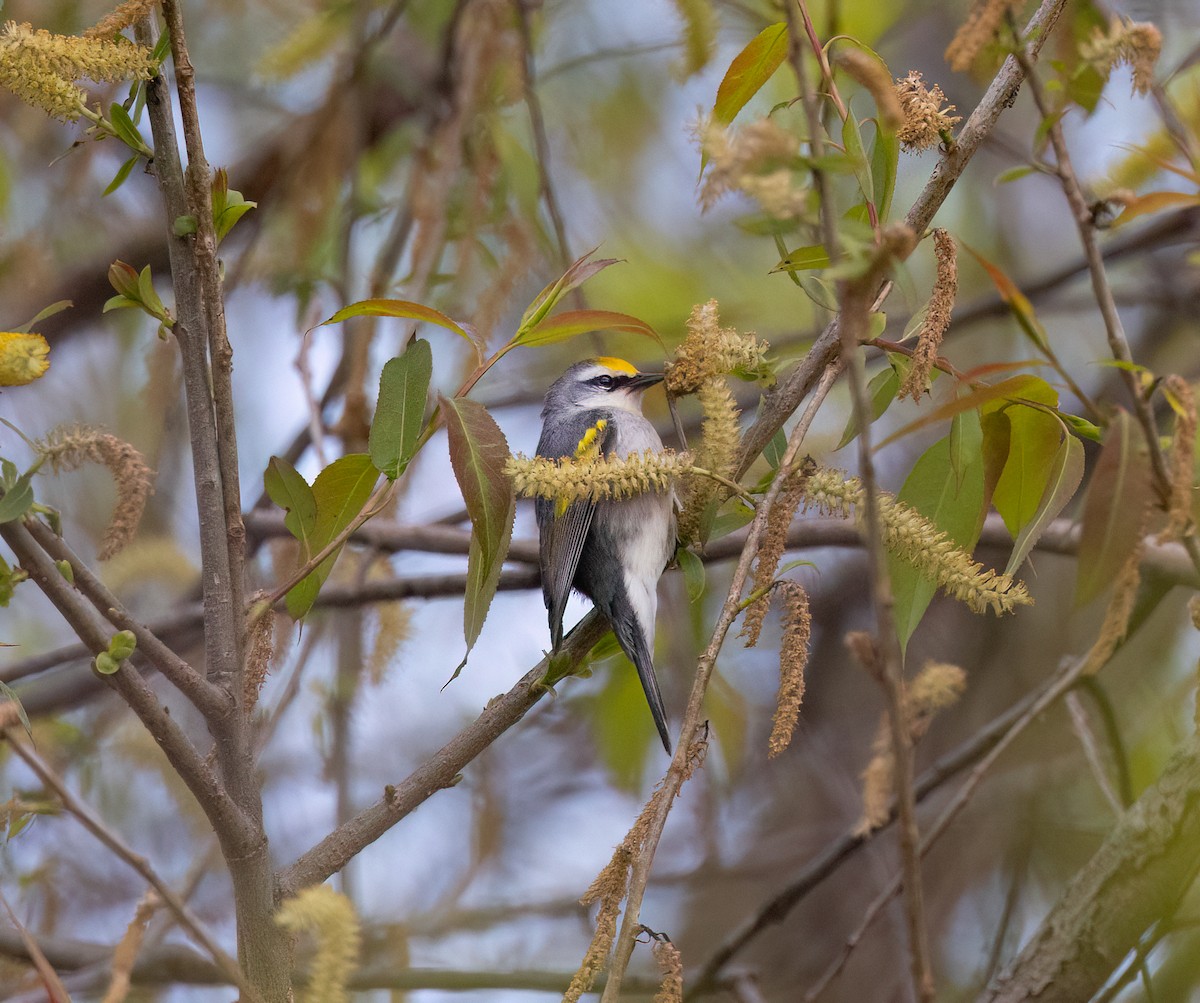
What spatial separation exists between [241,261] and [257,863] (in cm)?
263

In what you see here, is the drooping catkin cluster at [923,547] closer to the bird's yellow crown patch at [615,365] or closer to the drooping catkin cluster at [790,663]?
the drooping catkin cluster at [790,663]

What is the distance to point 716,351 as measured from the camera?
5.75ft

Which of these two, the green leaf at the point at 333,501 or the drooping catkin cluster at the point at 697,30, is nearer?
the green leaf at the point at 333,501

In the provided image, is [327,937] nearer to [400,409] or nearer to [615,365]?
[400,409]

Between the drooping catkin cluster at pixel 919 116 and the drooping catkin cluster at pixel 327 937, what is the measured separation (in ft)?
3.64

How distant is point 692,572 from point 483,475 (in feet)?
1.85

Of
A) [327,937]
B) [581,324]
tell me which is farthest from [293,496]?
[327,937]

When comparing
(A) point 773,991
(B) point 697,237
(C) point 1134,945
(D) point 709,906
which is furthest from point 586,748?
(C) point 1134,945

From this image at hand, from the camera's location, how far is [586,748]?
4727mm

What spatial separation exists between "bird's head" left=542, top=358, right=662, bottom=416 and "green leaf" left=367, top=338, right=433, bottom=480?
1507 mm

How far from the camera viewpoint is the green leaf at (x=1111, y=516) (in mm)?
1232

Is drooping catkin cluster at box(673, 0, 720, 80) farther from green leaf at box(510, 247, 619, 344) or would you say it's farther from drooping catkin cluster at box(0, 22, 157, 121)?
drooping catkin cluster at box(0, 22, 157, 121)

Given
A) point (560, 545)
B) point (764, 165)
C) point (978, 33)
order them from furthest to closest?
point (560, 545), point (978, 33), point (764, 165)

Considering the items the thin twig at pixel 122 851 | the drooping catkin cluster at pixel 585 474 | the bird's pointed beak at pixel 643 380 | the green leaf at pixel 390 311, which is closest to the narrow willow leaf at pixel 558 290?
the green leaf at pixel 390 311
